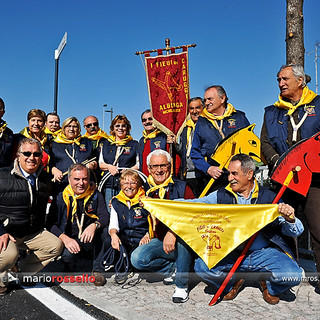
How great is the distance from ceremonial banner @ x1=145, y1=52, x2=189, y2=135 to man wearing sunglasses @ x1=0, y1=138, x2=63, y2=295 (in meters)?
2.22

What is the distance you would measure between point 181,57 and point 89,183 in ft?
8.28

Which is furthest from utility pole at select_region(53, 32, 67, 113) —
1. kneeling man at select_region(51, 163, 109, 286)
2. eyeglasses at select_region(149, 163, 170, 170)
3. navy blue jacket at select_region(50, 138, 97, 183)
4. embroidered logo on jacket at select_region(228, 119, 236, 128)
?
eyeglasses at select_region(149, 163, 170, 170)

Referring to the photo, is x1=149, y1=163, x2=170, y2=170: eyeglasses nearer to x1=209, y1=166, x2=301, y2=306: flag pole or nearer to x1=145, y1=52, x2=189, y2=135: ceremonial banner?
x1=209, y1=166, x2=301, y2=306: flag pole

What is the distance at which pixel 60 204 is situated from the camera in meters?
4.70

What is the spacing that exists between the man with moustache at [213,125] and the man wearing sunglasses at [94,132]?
203cm

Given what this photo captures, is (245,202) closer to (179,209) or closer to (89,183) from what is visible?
(179,209)

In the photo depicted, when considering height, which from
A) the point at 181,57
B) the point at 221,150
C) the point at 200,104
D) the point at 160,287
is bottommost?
the point at 160,287

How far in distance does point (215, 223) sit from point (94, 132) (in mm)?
3240

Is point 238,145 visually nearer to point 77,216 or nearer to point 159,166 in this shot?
point 159,166

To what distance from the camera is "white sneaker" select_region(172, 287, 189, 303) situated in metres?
3.85

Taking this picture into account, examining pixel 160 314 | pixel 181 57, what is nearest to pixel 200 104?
pixel 181 57


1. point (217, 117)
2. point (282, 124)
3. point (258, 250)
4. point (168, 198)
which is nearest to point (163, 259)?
point (168, 198)

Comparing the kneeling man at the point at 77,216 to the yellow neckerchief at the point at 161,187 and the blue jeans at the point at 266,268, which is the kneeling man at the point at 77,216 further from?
the blue jeans at the point at 266,268

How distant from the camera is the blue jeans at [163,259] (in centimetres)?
402
